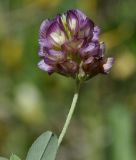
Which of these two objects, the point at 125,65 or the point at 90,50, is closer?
the point at 90,50

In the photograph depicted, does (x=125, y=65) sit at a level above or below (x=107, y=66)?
below

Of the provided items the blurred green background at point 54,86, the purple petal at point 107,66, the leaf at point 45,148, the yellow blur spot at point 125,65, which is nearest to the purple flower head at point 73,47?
the purple petal at point 107,66

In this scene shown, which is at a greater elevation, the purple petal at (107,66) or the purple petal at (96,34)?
the purple petal at (96,34)

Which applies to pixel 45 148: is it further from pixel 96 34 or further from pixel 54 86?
pixel 54 86

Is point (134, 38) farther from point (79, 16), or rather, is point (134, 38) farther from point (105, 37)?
point (79, 16)

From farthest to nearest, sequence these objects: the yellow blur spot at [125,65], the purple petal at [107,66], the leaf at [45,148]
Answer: the yellow blur spot at [125,65], the purple petal at [107,66], the leaf at [45,148]

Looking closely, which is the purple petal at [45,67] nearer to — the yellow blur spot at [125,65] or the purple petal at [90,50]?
the purple petal at [90,50]

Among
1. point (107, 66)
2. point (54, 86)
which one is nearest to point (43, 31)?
point (107, 66)
